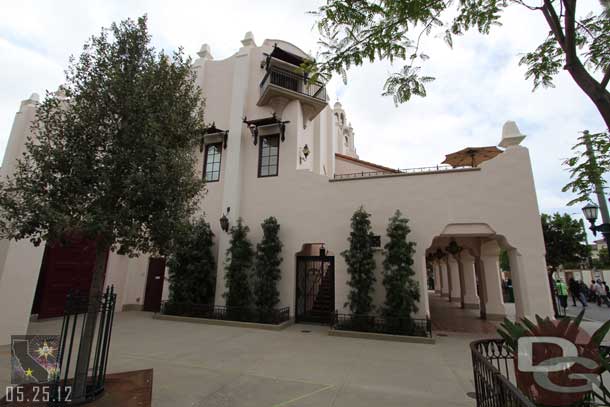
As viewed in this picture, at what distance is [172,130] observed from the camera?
4391mm

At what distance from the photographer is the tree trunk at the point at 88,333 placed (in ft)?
11.8

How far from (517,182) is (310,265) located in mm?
7149

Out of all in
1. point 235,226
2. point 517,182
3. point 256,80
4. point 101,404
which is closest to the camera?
point 101,404

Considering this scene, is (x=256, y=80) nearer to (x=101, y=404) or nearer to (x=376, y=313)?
(x=376, y=313)

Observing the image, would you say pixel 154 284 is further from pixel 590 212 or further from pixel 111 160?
pixel 590 212

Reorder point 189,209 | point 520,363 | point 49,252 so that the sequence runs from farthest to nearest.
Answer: point 49,252, point 189,209, point 520,363

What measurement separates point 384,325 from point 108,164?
7.56 metres

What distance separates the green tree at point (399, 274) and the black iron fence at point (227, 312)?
337 centimetres

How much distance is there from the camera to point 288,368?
5191mm

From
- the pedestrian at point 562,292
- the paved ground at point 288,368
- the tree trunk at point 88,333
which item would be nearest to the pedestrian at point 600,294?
the pedestrian at point 562,292

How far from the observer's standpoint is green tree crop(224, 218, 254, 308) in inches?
380

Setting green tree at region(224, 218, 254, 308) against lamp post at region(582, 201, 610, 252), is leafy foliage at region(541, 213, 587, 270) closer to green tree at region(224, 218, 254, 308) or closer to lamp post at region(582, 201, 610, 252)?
lamp post at region(582, 201, 610, 252)

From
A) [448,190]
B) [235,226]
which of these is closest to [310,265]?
[235,226]

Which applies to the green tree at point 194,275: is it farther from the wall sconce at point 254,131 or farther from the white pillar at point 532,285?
the white pillar at point 532,285
